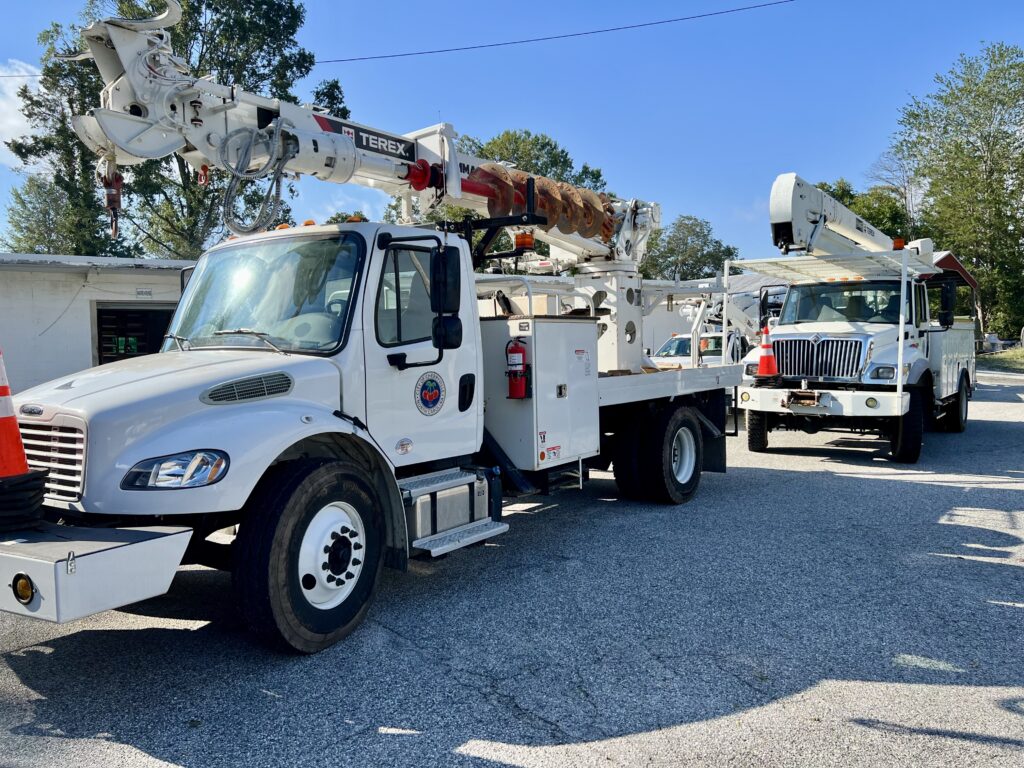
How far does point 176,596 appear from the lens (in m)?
5.40

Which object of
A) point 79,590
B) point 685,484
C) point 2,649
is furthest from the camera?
point 685,484

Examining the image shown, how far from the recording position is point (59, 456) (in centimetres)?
396

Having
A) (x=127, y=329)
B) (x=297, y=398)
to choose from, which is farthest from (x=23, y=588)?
(x=127, y=329)

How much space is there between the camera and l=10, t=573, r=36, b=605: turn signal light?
3.33 meters

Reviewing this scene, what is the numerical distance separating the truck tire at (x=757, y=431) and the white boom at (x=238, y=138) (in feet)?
20.1

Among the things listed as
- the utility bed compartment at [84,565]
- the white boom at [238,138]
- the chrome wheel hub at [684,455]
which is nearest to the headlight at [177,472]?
the utility bed compartment at [84,565]

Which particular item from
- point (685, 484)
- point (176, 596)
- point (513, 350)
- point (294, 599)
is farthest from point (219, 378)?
point (685, 484)

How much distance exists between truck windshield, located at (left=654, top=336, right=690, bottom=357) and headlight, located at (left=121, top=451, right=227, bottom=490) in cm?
1740

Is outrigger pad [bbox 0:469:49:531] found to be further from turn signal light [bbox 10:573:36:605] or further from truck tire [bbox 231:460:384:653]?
truck tire [bbox 231:460:384:653]

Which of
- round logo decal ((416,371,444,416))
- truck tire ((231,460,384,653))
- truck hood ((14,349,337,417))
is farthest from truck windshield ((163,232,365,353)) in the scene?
truck tire ((231,460,384,653))

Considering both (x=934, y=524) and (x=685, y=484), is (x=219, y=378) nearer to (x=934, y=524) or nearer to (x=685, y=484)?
(x=685, y=484)

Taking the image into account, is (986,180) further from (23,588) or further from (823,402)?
(23,588)

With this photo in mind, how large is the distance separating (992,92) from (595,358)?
48.1m

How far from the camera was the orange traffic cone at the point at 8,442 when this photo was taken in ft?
12.0
